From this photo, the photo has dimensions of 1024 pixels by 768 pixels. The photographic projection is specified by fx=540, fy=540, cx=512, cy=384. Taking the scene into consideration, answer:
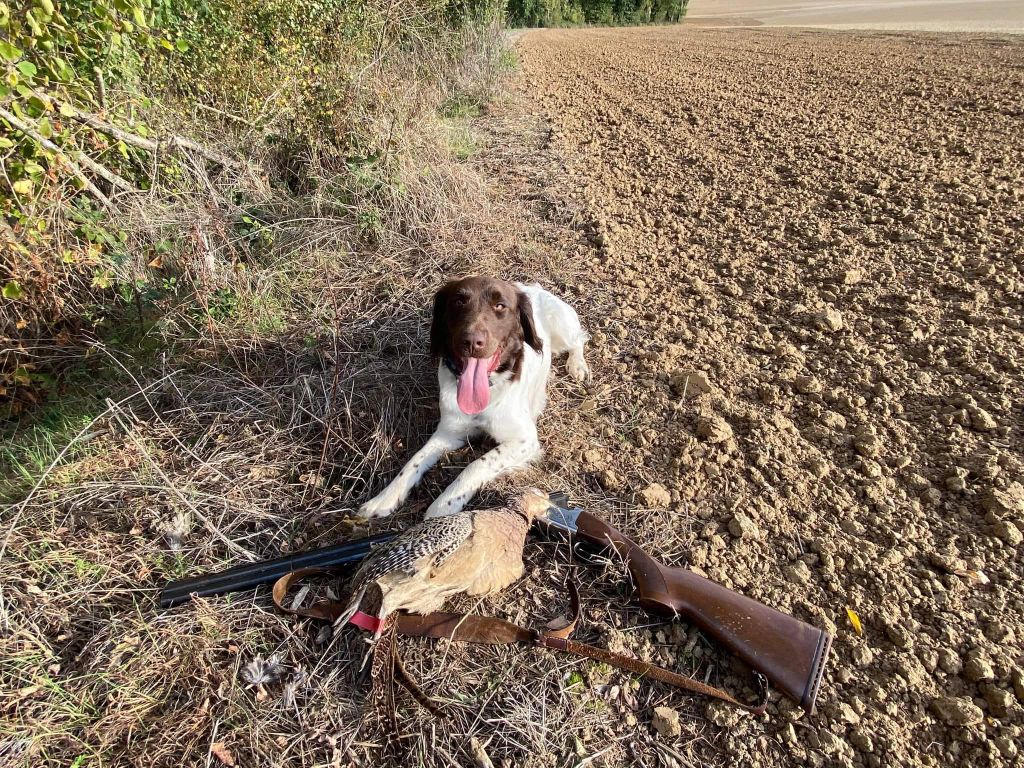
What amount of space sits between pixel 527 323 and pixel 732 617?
169cm

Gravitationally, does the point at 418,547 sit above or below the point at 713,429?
above

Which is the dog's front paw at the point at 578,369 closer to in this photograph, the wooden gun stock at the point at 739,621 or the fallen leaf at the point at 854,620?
the wooden gun stock at the point at 739,621

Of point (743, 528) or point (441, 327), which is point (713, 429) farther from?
point (441, 327)

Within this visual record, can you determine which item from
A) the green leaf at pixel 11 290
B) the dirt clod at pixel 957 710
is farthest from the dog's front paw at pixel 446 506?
the green leaf at pixel 11 290

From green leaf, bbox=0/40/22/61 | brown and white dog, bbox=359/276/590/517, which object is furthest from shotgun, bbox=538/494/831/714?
green leaf, bbox=0/40/22/61

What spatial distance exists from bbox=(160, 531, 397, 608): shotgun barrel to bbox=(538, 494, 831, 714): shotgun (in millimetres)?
846

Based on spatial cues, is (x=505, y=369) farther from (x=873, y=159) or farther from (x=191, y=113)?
(x=873, y=159)

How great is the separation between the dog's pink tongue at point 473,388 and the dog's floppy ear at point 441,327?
199mm

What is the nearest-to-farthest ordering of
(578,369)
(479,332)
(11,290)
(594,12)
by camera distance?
1. (479,332)
2. (11,290)
3. (578,369)
4. (594,12)

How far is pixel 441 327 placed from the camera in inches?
111

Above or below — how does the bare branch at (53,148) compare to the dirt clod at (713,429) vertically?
above

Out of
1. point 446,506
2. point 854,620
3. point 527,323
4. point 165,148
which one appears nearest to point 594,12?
point 165,148

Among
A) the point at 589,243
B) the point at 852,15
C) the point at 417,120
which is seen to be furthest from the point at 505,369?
the point at 852,15

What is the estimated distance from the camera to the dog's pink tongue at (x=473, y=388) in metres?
2.62
